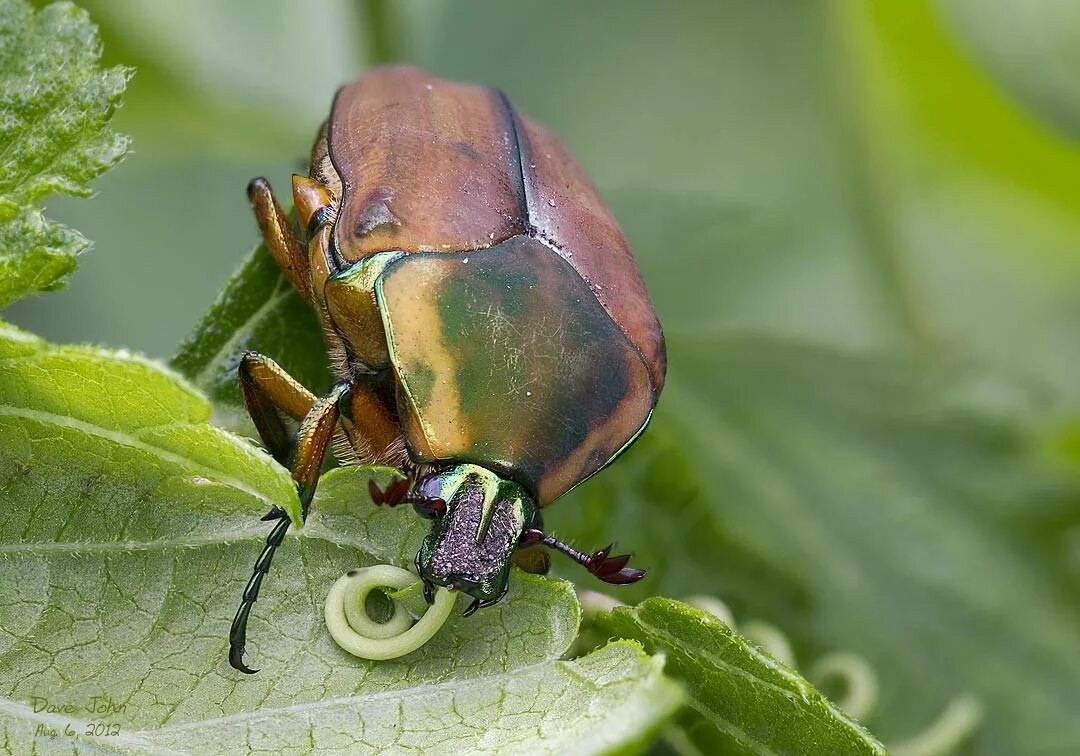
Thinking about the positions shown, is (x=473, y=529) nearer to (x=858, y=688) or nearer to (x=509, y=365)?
(x=509, y=365)

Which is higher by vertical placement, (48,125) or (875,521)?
(48,125)

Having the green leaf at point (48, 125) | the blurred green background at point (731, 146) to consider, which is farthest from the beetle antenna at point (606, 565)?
the blurred green background at point (731, 146)

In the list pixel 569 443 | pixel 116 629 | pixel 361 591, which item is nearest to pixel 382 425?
pixel 569 443

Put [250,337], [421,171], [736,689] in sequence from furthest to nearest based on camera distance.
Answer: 1. [421,171]
2. [250,337]
3. [736,689]

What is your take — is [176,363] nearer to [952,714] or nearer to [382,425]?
[382,425]

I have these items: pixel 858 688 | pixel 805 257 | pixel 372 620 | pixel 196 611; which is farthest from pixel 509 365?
pixel 805 257

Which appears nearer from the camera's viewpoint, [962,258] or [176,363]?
[176,363]
